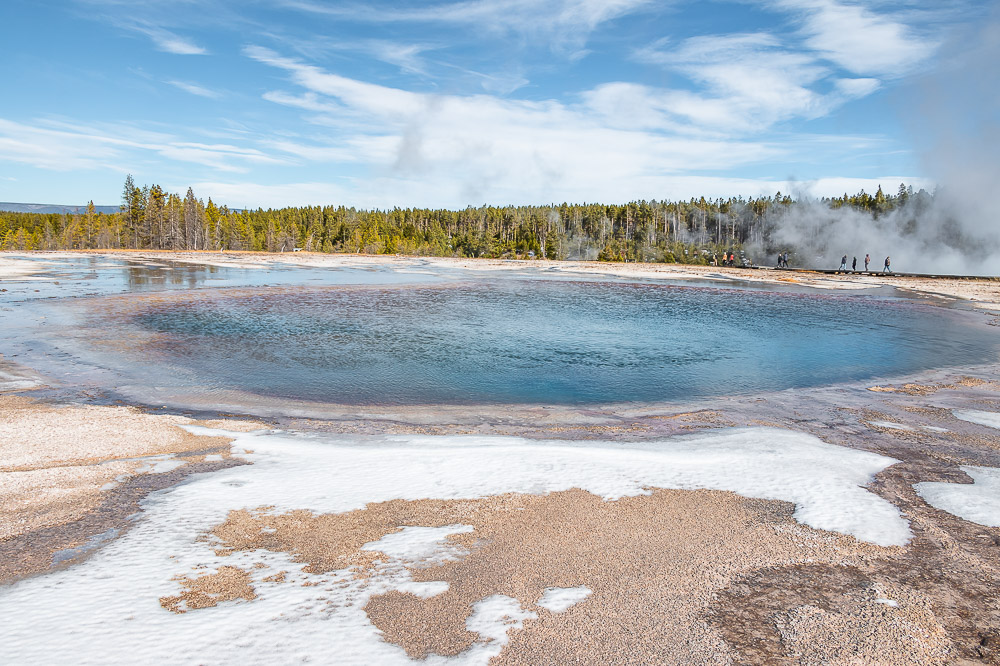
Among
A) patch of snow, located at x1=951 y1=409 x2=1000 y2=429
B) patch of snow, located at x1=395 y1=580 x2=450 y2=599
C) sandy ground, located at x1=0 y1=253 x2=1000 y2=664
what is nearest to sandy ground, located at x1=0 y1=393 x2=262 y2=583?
sandy ground, located at x1=0 y1=253 x2=1000 y2=664

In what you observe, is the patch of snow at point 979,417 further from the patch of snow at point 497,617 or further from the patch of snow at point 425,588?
the patch of snow at point 425,588

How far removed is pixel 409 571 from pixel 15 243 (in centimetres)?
12752

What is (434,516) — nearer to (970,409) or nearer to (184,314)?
(970,409)

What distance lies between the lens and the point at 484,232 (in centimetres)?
10944

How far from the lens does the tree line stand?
95000 mm

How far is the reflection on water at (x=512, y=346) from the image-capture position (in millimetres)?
12180

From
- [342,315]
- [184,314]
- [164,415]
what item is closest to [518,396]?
[164,415]

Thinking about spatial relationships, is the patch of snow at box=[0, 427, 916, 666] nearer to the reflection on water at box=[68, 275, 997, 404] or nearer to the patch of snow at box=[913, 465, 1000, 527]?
the patch of snow at box=[913, 465, 1000, 527]

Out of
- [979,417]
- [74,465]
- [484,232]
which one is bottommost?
[74,465]

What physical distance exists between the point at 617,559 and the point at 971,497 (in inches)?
161

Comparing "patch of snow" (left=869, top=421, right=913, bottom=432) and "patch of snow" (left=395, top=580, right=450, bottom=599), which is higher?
"patch of snow" (left=869, top=421, right=913, bottom=432)

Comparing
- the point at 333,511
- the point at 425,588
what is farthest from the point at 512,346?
the point at 425,588

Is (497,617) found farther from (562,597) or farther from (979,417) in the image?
(979,417)

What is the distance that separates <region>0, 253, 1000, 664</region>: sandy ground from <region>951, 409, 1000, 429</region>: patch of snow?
147 cm
